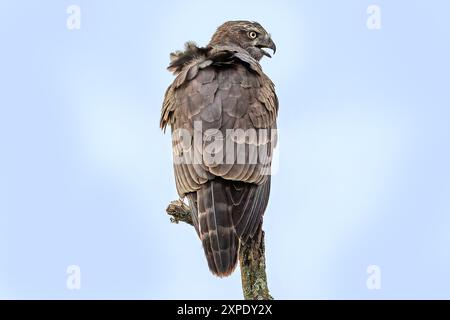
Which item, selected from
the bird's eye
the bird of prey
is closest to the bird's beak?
the bird's eye

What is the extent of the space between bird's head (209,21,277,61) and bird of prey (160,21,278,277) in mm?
1317

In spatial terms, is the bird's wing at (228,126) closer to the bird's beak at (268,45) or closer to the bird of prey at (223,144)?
the bird of prey at (223,144)

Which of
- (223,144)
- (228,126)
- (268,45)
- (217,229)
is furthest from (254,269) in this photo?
(268,45)

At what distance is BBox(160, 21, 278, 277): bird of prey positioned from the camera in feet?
30.6

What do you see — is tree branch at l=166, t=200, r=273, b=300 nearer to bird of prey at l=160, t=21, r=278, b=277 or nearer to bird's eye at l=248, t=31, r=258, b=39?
bird of prey at l=160, t=21, r=278, b=277

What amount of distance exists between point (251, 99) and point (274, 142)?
703mm

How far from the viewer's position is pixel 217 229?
364 inches

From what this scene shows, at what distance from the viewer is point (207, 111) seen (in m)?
9.89

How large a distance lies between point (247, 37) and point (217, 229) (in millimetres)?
4250

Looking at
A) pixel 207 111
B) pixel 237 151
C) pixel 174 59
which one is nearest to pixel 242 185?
pixel 237 151

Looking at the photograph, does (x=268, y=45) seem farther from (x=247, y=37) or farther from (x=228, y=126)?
(x=228, y=126)

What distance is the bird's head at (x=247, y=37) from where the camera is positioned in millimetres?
12422
